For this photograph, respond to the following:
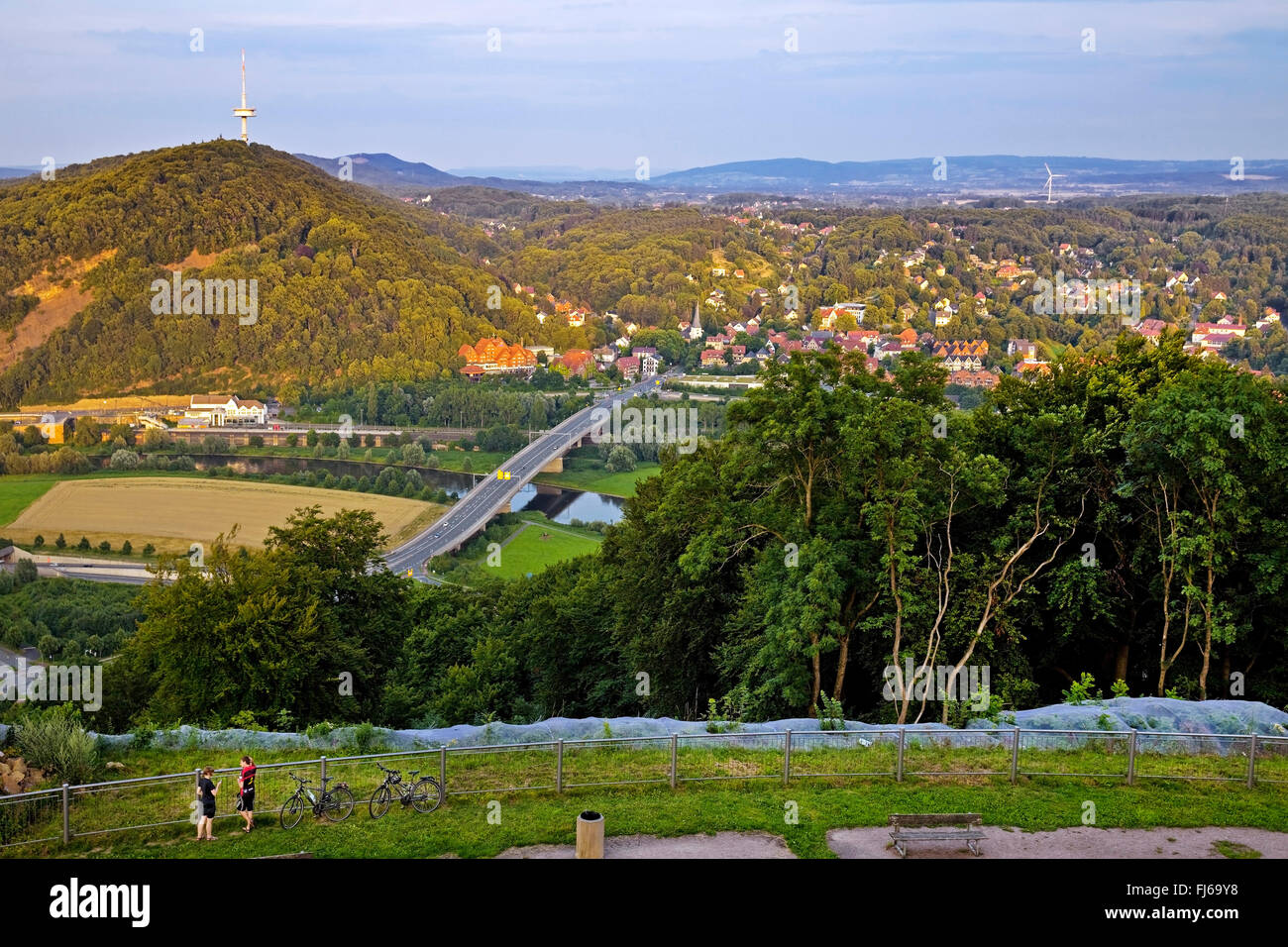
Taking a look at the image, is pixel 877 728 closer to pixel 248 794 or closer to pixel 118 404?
pixel 248 794

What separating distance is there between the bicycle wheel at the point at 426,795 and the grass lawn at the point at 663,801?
117mm

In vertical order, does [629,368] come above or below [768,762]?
above

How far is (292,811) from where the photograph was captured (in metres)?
10.4

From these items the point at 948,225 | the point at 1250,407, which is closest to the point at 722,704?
the point at 1250,407

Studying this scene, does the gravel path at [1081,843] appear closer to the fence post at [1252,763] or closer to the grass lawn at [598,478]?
the fence post at [1252,763]

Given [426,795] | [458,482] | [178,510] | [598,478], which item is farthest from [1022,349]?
[426,795]

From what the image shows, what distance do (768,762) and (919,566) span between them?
653cm

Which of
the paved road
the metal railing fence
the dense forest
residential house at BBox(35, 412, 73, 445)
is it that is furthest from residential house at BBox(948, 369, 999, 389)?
the metal railing fence

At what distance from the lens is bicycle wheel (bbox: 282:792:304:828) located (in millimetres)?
10297

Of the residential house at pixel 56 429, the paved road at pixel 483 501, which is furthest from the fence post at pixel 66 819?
the residential house at pixel 56 429

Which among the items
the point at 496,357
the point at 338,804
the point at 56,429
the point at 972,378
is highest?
the point at 496,357

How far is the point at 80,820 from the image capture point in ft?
33.9

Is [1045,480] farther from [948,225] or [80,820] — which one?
[948,225]

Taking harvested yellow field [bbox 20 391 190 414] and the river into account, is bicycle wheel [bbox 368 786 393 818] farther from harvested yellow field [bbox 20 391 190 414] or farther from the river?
harvested yellow field [bbox 20 391 190 414]
